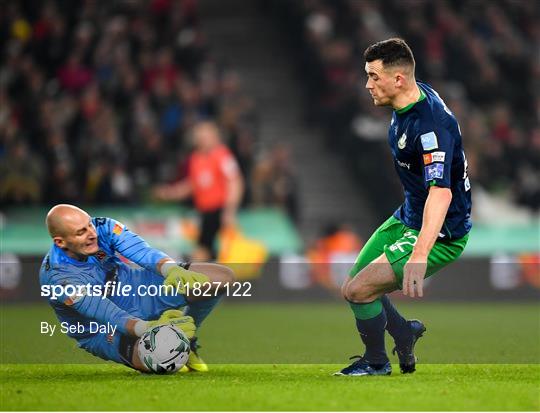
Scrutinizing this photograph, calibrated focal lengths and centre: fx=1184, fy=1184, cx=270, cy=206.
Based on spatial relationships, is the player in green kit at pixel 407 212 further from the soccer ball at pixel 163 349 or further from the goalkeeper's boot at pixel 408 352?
the soccer ball at pixel 163 349

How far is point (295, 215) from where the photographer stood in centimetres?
1648

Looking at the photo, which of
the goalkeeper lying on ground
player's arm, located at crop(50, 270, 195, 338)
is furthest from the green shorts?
player's arm, located at crop(50, 270, 195, 338)

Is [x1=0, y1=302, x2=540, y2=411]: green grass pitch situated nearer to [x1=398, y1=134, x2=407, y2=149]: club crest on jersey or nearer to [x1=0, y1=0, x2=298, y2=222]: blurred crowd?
[x1=398, y1=134, x2=407, y2=149]: club crest on jersey

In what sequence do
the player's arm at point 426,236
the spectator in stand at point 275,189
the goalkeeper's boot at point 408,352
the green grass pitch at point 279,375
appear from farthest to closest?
the spectator in stand at point 275,189 < the goalkeeper's boot at point 408,352 < the player's arm at point 426,236 < the green grass pitch at point 279,375

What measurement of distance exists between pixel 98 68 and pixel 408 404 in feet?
40.6

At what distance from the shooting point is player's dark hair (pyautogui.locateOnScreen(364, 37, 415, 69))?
22.3 feet

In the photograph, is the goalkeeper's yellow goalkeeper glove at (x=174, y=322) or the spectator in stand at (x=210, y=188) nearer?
the goalkeeper's yellow goalkeeper glove at (x=174, y=322)

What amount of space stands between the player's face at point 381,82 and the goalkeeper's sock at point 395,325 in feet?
4.03

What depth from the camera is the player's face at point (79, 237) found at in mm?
7051

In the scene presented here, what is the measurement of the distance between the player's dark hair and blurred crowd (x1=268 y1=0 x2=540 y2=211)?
1068 centimetres

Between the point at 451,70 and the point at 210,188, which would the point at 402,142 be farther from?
the point at 451,70

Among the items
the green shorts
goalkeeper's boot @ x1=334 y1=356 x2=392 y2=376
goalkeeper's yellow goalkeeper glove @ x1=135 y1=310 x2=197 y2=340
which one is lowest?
goalkeeper's boot @ x1=334 y1=356 x2=392 y2=376

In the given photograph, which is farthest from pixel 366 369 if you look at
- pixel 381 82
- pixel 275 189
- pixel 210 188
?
pixel 275 189

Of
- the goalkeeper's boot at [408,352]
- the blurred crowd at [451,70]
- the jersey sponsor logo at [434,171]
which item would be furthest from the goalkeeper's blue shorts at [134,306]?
the blurred crowd at [451,70]
